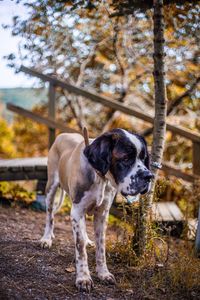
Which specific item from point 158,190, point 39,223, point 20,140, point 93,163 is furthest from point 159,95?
point 20,140

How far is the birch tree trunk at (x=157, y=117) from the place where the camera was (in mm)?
3988

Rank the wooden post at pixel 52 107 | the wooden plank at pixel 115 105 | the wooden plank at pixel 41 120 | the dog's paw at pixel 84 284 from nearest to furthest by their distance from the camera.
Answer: the dog's paw at pixel 84 284, the wooden plank at pixel 115 105, the wooden plank at pixel 41 120, the wooden post at pixel 52 107

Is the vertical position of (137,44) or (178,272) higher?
(137,44)

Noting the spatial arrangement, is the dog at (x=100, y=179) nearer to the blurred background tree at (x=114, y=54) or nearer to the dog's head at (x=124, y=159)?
the dog's head at (x=124, y=159)

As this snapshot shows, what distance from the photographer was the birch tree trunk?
3988 mm

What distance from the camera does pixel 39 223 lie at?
562 cm

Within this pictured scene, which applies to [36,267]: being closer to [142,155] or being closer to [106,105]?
[142,155]

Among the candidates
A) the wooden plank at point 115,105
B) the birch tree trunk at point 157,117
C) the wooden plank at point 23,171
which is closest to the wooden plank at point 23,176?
the wooden plank at point 23,171

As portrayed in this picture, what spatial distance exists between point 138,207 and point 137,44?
14.5 feet

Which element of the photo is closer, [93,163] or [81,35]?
[93,163]

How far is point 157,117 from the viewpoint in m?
4.11

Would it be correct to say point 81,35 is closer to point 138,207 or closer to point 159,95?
point 159,95

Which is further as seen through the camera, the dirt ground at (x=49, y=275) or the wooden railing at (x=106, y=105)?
the wooden railing at (x=106, y=105)

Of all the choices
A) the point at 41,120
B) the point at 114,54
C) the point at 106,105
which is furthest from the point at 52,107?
the point at 114,54
